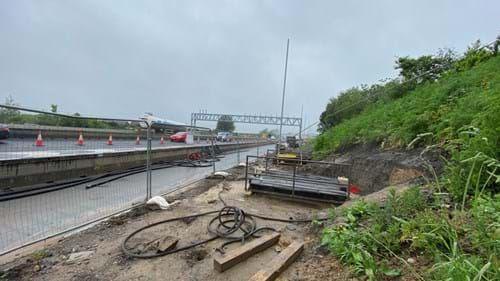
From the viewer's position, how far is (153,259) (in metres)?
3.05

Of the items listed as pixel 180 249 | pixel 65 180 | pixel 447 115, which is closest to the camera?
pixel 180 249

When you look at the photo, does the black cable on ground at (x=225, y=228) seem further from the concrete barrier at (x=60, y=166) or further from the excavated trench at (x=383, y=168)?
the concrete barrier at (x=60, y=166)

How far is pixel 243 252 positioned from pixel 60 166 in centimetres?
716

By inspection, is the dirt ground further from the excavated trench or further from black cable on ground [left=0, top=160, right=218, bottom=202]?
black cable on ground [left=0, top=160, right=218, bottom=202]

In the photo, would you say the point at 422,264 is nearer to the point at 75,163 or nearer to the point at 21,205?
the point at 21,205

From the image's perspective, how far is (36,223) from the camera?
447 centimetres

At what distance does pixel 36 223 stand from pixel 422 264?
561 centimetres

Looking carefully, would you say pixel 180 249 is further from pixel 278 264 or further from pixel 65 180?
pixel 65 180

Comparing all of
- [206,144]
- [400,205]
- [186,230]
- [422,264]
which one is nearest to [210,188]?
[186,230]

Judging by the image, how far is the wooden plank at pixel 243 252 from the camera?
2.75m

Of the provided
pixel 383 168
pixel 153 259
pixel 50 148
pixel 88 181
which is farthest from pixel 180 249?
pixel 88 181

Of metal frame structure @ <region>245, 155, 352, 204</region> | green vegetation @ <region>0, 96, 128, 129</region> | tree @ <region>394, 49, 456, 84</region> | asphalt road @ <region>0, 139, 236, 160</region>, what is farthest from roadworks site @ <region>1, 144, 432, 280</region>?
tree @ <region>394, 49, 456, 84</region>

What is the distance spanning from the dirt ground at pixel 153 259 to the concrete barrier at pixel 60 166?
3950 mm

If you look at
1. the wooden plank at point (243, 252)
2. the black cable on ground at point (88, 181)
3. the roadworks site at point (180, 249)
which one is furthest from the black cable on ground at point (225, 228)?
the black cable on ground at point (88, 181)
